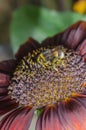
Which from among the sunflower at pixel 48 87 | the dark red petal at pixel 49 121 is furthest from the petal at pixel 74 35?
the dark red petal at pixel 49 121

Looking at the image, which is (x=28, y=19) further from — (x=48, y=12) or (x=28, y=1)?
(x=28, y=1)

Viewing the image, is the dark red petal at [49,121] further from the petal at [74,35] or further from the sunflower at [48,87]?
the petal at [74,35]

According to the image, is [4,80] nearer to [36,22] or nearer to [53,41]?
[53,41]

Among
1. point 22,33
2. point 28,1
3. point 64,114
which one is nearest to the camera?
point 64,114

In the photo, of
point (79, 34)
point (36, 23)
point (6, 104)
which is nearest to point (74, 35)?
point (79, 34)

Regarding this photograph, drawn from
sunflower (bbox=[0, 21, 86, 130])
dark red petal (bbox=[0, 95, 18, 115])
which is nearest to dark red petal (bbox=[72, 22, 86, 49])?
sunflower (bbox=[0, 21, 86, 130])

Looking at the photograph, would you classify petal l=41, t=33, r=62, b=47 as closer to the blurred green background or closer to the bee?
the bee

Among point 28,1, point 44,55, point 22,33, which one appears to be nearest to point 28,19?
point 22,33
